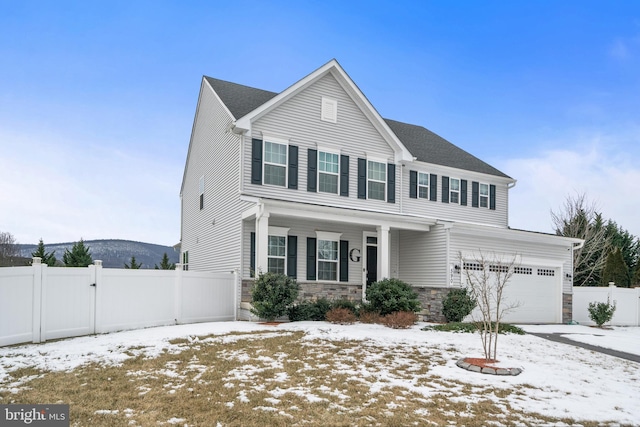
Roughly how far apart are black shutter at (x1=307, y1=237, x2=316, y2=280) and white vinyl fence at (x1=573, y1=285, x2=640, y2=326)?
40.1ft

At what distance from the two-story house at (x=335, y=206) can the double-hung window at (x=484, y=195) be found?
117cm

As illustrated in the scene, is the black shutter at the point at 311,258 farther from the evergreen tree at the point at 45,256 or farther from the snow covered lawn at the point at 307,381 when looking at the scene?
the evergreen tree at the point at 45,256

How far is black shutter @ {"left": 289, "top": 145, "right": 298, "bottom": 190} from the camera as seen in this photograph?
16.2m

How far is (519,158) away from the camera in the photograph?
2280 cm

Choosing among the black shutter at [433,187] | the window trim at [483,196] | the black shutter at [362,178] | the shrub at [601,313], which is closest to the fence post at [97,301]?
the black shutter at [362,178]

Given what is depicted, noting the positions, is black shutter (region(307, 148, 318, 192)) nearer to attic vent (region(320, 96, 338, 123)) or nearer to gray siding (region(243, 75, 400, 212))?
gray siding (region(243, 75, 400, 212))

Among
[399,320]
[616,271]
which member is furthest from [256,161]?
[616,271]

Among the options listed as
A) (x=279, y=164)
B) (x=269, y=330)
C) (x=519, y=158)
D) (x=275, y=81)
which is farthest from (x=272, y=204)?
(x=519, y=158)

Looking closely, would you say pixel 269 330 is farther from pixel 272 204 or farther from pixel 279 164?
pixel 279 164

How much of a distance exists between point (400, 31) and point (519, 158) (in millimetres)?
9477

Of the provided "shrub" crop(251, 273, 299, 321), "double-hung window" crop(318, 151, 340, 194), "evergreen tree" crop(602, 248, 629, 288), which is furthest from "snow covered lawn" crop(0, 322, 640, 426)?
"evergreen tree" crop(602, 248, 629, 288)

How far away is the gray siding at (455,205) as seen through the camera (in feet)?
63.1

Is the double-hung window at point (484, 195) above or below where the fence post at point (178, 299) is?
above

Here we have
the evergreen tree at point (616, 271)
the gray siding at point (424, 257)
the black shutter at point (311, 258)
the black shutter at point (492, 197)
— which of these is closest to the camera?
the black shutter at point (311, 258)
